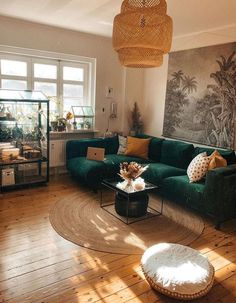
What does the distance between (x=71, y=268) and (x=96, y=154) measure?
2425 mm

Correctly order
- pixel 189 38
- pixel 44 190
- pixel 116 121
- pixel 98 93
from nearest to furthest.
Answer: pixel 44 190 → pixel 189 38 → pixel 98 93 → pixel 116 121

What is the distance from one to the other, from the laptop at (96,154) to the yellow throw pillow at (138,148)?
0.58 m

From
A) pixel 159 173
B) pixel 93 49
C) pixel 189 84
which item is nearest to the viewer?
pixel 159 173

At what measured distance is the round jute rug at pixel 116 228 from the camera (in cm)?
290

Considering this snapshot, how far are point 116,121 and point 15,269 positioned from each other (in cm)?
388

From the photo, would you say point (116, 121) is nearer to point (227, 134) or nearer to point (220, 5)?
point (227, 134)

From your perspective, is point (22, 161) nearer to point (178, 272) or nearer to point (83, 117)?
point (83, 117)

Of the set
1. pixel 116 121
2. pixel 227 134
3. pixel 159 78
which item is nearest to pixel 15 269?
pixel 227 134

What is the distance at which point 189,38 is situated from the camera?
15.7ft

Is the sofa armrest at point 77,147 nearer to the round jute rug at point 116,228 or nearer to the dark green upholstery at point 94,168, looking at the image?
the dark green upholstery at point 94,168

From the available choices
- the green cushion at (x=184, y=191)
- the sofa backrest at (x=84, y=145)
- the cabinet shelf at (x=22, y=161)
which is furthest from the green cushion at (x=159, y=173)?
the cabinet shelf at (x=22, y=161)

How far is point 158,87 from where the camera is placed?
Answer: 18.1 ft

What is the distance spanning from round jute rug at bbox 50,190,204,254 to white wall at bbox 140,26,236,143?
219cm

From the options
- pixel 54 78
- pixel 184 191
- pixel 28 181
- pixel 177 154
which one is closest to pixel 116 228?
pixel 184 191
